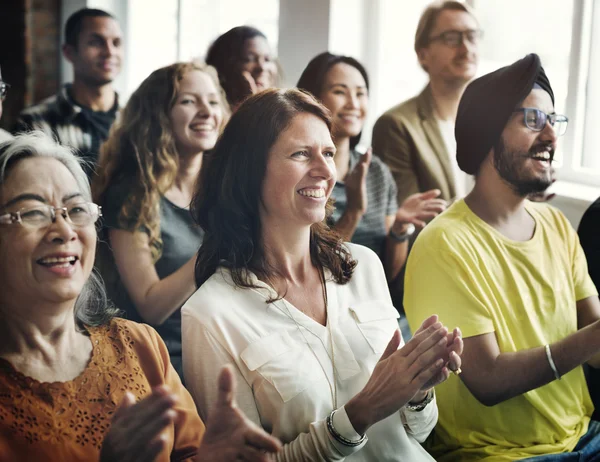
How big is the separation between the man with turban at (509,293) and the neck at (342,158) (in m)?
0.45

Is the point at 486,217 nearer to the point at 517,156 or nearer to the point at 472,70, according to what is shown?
the point at 517,156

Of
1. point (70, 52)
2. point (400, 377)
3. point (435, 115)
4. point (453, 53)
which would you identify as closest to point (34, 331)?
point (400, 377)

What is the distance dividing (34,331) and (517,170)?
0.96 metres

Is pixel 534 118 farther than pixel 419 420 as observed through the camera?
Yes

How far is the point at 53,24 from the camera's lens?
4.59 m

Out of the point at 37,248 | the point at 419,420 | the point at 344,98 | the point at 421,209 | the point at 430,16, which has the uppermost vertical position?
the point at 430,16

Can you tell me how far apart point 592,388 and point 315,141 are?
84 cm

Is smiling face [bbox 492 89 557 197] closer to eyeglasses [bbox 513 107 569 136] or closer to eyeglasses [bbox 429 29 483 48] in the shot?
eyeglasses [bbox 513 107 569 136]

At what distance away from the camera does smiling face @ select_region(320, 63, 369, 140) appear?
6.59 feet

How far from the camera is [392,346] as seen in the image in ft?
3.94

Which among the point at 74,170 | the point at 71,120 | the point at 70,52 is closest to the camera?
the point at 74,170

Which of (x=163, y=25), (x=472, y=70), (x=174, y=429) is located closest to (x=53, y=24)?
(x=163, y=25)

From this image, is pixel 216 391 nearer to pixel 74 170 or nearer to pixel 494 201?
pixel 74 170

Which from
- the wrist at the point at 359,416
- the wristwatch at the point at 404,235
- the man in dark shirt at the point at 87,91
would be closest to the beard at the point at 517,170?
the wristwatch at the point at 404,235
